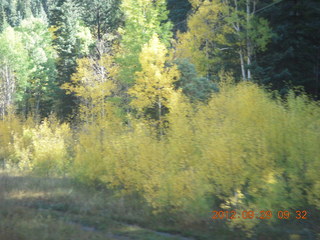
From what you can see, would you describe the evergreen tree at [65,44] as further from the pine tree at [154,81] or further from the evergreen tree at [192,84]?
the evergreen tree at [192,84]

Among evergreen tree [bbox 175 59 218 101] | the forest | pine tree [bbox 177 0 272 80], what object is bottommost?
the forest

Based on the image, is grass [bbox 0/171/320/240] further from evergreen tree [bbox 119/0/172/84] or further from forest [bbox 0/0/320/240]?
evergreen tree [bbox 119/0/172/84]

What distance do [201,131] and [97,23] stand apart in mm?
23375

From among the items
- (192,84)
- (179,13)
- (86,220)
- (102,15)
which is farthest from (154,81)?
(179,13)

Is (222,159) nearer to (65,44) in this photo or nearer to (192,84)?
(192,84)

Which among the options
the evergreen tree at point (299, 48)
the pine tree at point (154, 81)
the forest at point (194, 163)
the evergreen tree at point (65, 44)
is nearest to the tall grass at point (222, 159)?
the forest at point (194, 163)

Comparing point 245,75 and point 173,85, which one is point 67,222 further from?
point 245,75

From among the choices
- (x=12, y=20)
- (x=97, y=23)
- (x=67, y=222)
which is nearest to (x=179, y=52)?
(x=97, y=23)

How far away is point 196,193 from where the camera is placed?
8859mm
